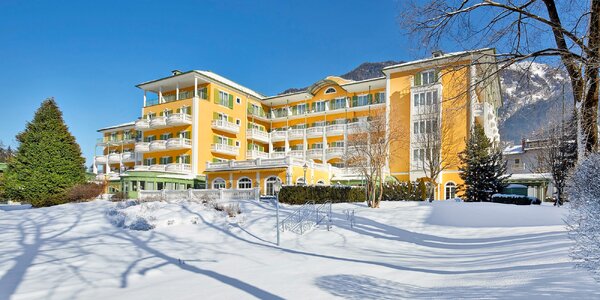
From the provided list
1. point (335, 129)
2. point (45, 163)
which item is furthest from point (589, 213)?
point (335, 129)

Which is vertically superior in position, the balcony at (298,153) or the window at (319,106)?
the window at (319,106)

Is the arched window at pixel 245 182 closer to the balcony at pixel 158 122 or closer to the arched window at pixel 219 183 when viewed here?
the arched window at pixel 219 183

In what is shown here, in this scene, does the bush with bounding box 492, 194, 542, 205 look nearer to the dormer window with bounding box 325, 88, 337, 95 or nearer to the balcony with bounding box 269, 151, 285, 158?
the dormer window with bounding box 325, 88, 337, 95

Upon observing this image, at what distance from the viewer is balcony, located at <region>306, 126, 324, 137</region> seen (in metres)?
43.4

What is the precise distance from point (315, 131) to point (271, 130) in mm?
8090

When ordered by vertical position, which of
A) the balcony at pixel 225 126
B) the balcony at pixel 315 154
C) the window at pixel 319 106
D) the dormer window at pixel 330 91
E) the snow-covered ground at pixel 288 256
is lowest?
the snow-covered ground at pixel 288 256

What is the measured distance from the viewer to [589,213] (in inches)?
206

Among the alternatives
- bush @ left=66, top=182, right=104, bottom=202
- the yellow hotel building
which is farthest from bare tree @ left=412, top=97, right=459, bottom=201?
bush @ left=66, top=182, right=104, bottom=202

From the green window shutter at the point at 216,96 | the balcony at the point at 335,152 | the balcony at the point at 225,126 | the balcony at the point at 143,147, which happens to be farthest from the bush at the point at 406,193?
the balcony at the point at 143,147

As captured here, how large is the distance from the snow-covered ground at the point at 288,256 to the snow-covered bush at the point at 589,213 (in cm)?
30

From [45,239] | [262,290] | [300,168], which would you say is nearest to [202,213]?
[45,239]

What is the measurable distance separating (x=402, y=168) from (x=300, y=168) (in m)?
11.3

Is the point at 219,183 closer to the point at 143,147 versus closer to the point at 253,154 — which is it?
the point at 253,154

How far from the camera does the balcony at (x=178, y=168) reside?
39.1 meters
